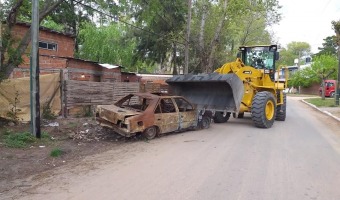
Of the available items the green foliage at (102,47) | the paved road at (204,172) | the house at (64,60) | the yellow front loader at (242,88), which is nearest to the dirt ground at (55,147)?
the paved road at (204,172)

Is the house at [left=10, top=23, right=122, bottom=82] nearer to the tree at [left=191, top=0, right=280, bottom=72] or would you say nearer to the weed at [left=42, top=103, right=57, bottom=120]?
the weed at [left=42, top=103, right=57, bottom=120]

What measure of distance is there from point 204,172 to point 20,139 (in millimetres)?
5096

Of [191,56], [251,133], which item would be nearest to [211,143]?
[251,133]

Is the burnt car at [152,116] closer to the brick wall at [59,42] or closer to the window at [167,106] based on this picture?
the window at [167,106]

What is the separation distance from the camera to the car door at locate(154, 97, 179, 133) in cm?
1012

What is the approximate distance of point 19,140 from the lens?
28.4ft

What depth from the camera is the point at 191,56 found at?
3347cm

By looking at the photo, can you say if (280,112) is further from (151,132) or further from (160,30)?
(160,30)

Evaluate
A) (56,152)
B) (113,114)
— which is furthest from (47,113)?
(56,152)

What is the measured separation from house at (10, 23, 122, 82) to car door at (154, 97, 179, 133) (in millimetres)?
7451

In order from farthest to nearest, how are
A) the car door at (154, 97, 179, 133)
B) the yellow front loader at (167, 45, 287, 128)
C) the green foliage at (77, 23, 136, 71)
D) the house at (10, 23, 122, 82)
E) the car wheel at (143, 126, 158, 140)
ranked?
the green foliage at (77, 23, 136, 71), the house at (10, 23, 122, 82), the yellow front loader at (167, 45, 287, 128), the car door at (154, 97, 179, 133), the car wheel at (143, 126, 158, 140)

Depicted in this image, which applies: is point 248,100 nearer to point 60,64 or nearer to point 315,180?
point 315,180

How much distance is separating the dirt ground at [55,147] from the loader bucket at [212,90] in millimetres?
3669

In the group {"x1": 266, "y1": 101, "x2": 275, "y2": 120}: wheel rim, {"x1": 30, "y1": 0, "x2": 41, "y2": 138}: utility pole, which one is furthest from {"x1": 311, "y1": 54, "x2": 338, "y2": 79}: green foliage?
{"x1": 30, "y1": 0, "x2": 41, "y2": 138}: utility pole
